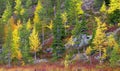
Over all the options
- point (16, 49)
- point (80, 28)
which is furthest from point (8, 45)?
point (80, 28)

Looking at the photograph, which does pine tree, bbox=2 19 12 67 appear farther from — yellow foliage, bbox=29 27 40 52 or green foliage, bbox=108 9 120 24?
green foliage, bbox=108 9 120 24

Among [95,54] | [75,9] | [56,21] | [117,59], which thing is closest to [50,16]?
[75,9]

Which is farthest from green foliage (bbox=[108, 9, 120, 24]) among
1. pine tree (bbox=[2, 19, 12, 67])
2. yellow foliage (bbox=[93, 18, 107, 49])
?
pine tree (bbox=[2, 19, 12, 67])

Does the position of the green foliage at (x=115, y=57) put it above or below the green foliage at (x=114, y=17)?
below

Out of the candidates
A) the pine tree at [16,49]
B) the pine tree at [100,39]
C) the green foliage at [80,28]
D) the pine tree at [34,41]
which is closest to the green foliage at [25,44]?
the pine tree at [16,49]

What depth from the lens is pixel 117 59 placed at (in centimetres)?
5262

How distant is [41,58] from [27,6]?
127ft

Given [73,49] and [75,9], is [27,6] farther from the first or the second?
[73,49]

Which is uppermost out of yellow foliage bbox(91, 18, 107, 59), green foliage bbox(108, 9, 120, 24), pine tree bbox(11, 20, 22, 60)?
green foliage bbox(108, 9, 120, 24)

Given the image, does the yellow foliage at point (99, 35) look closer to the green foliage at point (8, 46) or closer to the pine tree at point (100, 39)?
the pine tree at point (100, 39)

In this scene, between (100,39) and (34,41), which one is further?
(34,41)

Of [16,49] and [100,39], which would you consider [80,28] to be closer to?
[100,39]

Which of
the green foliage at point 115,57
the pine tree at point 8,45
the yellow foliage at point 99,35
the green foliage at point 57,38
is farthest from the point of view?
the green foliage at point 57,38

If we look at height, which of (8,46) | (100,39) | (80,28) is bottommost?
(8,46)
